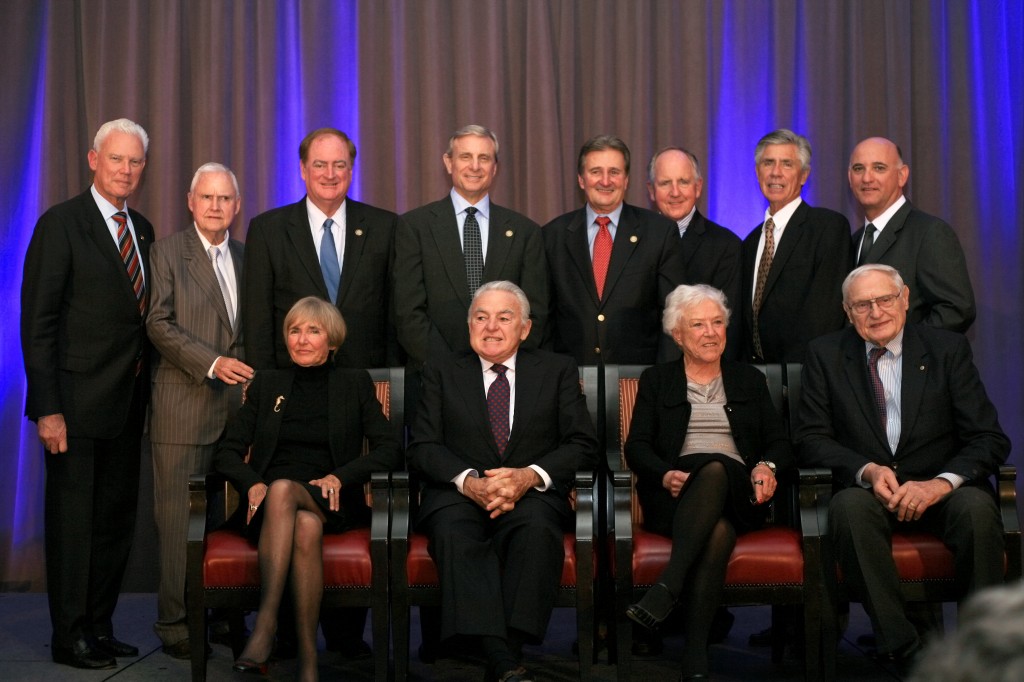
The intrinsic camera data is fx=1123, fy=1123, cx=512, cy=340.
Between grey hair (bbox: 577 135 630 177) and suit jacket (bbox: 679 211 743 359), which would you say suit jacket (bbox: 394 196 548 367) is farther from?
suit jacket (bbox: 679 211 743 359)

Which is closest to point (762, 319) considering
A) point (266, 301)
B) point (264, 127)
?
point (266, 301)

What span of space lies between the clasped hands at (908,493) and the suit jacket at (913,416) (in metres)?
0.12

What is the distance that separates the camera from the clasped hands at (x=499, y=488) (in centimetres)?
390

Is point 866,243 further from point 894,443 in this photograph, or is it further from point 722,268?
point 894,443

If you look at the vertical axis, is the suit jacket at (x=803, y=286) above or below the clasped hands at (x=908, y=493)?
above

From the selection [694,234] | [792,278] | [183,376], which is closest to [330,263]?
[183,376]

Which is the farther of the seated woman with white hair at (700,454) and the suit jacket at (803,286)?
the suit jacket at (803,286)

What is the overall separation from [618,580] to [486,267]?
4.93 ft

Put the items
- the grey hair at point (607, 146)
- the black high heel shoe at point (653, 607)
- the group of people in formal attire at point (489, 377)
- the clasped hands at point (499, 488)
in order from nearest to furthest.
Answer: the black high heel shoe at point (653, 607)
the group of people in formal attire at point (489, 377)
the clasped hands at point (499, 488)
the grey hair at point (607, 146)

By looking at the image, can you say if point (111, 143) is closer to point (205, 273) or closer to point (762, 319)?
point (205, 273)

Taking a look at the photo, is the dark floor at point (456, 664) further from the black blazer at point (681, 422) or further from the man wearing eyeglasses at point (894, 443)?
the black blazer at point (681, 422)

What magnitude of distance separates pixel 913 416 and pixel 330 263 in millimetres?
2380

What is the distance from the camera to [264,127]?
589cm

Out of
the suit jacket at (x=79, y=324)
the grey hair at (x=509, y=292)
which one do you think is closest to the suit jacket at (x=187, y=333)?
the suit jacket at (x=79, y=324)
